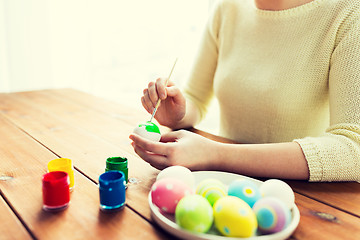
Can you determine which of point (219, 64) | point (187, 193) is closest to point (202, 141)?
point (187, 193)

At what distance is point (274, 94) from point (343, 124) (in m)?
0.28

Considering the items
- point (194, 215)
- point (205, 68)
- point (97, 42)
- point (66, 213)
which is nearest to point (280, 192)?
point (194, 215)

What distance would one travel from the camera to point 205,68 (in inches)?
55.2

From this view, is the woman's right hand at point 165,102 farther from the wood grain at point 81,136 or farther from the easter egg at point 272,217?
the easter egg at point 272,217

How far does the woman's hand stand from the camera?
2.62 feet

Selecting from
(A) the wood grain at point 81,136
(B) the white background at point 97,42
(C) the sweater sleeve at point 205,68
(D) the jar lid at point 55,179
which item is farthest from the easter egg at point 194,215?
(B) the white background at point 97,42

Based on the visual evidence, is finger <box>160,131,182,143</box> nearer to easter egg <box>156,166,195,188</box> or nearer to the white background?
easter egg <box>156,166,195,188</box>

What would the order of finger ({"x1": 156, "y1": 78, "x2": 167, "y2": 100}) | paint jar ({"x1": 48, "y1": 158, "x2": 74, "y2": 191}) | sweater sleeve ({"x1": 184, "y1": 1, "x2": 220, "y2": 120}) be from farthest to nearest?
sweater sleeve ({"x1": 184, "y1": 1, "x2": 220, "y2": 120})
finger ({"x1": 156, "y1": 78, "x2": 167, "y2": 100})
paint jar ({"x1": 48, "y1": 158, "x2": 74, "y2": 191})

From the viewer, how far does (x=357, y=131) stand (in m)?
0.85

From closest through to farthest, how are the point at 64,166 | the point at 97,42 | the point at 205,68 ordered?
1. the point at 64,166
2. the point at 205,68
3. the point at 97,42

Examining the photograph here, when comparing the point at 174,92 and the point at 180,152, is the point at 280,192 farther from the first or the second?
the point at 174,92

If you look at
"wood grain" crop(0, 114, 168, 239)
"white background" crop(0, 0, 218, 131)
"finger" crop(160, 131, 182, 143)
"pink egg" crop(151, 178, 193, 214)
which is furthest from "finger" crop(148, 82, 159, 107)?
"white background" crop(0, 0, 218, 131)

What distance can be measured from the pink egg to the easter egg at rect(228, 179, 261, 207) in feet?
0.28

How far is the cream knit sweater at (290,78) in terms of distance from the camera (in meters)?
0.86
